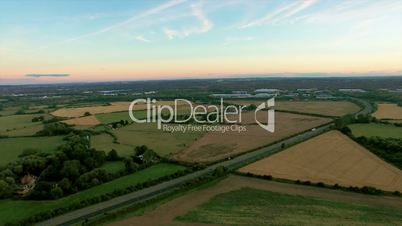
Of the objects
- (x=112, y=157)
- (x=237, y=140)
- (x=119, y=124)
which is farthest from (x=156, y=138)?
(x=119, y=124)

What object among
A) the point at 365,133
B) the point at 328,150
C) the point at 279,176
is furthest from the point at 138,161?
the point at 365,133

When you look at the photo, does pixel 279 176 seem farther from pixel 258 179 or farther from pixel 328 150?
pixel 328 150

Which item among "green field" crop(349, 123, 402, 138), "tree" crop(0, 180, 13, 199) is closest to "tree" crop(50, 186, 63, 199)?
"tree" crop(0, 180, 13, 199)

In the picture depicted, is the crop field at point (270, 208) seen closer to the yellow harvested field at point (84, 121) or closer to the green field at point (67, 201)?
the green field at point (67, 201)

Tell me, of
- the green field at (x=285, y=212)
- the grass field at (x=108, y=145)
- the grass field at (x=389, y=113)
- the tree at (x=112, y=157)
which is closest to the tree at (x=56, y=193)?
the green field at (x=285, y=212)

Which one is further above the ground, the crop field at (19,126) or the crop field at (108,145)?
the crop field at (19,126)

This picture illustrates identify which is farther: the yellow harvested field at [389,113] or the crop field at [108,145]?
the yellow harvested field at [389,113]

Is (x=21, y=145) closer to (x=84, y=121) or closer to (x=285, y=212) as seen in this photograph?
(x=84, y=121)
